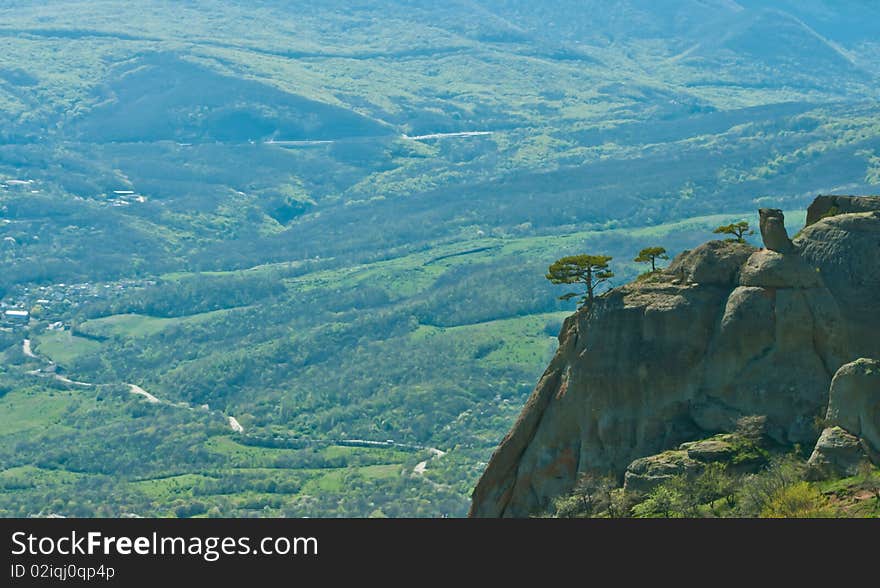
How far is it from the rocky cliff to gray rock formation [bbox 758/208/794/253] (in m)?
0.05

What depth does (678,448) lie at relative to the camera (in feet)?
221

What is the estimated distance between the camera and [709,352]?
224ft

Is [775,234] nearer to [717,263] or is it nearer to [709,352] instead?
[717,263]

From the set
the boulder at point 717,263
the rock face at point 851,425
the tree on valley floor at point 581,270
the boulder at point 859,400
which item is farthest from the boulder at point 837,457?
the tree on valley floor at point 581,270

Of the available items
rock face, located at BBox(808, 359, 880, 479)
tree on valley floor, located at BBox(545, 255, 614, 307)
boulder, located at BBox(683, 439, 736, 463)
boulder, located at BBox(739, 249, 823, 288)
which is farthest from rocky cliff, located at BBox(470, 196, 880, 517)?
rock face, located at BBox(808, 359, 880, 479)

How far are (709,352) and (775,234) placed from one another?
4962mm

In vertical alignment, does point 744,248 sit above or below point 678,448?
above

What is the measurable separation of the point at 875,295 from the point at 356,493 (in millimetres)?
120039

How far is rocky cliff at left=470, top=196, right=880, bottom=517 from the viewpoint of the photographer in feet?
220

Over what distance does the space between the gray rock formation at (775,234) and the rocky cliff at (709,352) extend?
52 millimetres

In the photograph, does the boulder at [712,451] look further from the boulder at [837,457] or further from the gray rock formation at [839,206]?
the gray rock formation at [839,206]

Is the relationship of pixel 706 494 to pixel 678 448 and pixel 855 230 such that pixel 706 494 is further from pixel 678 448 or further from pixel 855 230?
pixel 855 230
